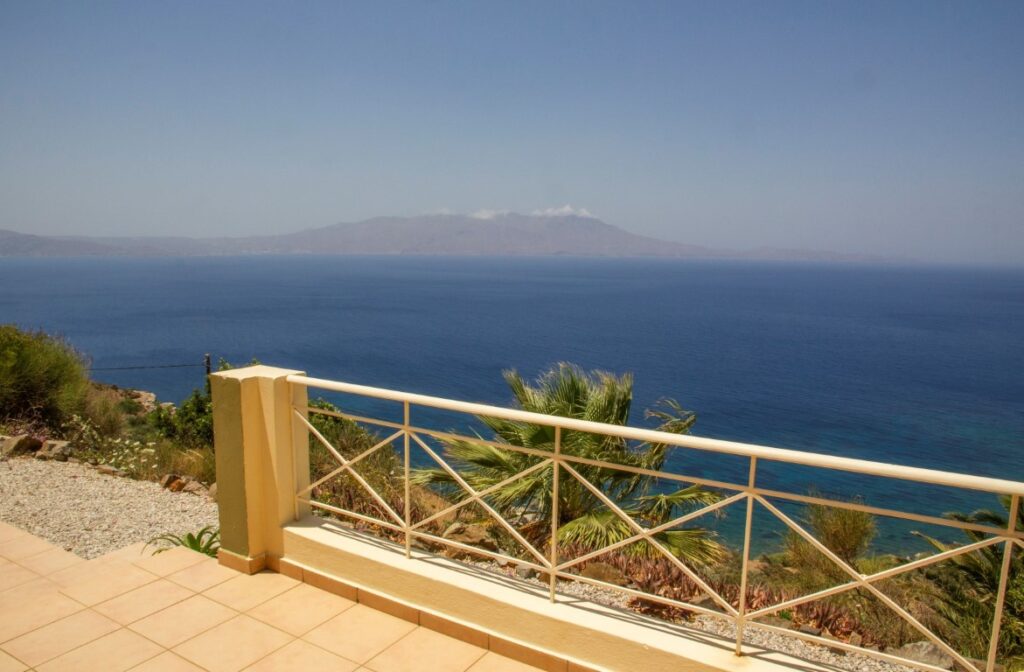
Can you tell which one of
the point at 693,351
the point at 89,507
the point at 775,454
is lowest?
the point at 693,351

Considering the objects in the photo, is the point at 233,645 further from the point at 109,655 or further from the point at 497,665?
the point at 497,665

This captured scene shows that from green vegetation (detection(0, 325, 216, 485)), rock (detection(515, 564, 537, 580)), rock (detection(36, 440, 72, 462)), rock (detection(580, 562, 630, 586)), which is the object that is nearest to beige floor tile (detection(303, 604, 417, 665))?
rock (detection(515, 564, 537, 580))

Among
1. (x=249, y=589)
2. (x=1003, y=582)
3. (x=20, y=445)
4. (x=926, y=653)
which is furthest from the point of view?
(x=20, y=445)

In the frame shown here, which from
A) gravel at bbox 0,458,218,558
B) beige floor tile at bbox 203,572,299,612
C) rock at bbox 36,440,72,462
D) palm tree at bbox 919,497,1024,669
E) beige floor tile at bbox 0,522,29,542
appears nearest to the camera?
beige floor tile at bbox 203,572,299,612

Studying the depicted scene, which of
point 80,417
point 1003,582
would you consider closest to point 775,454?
point 1003,582

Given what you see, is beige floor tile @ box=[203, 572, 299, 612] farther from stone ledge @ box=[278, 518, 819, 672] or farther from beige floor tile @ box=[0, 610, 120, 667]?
beige floor tile @ box=[0, 610, 120, 667]

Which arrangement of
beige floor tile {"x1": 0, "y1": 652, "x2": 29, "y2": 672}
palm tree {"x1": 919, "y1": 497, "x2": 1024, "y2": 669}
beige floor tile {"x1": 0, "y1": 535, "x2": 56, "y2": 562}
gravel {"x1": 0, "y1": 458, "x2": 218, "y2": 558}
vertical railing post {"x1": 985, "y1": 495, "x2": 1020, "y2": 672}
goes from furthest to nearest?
palm tree {"x1": 919, "y1": 497, "x2": 1024, "y2": 669} < gravel {"x1": 0, "y1": 458, "x2": 218, "y2": 558} < beige floor tile {"x1": 0, "y1": 535, "x2": 56, "y2": 562} < beige floor tile {"x1": 0, "y1": 652, "x2": 29, "y2": 672} < vertical railing post {"x1": 985, "y1": 495, "x2": 1020, "y2": 672}

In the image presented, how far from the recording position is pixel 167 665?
266 centimetres

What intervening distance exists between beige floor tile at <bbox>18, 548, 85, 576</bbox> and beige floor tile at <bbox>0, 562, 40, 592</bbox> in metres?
0.03

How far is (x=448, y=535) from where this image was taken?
15.4 feet

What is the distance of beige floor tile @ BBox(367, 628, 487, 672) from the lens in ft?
8.79

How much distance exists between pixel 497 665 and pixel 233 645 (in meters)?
1.22

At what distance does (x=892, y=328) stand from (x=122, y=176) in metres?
83.0

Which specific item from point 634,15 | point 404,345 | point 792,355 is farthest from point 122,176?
point 792,355
